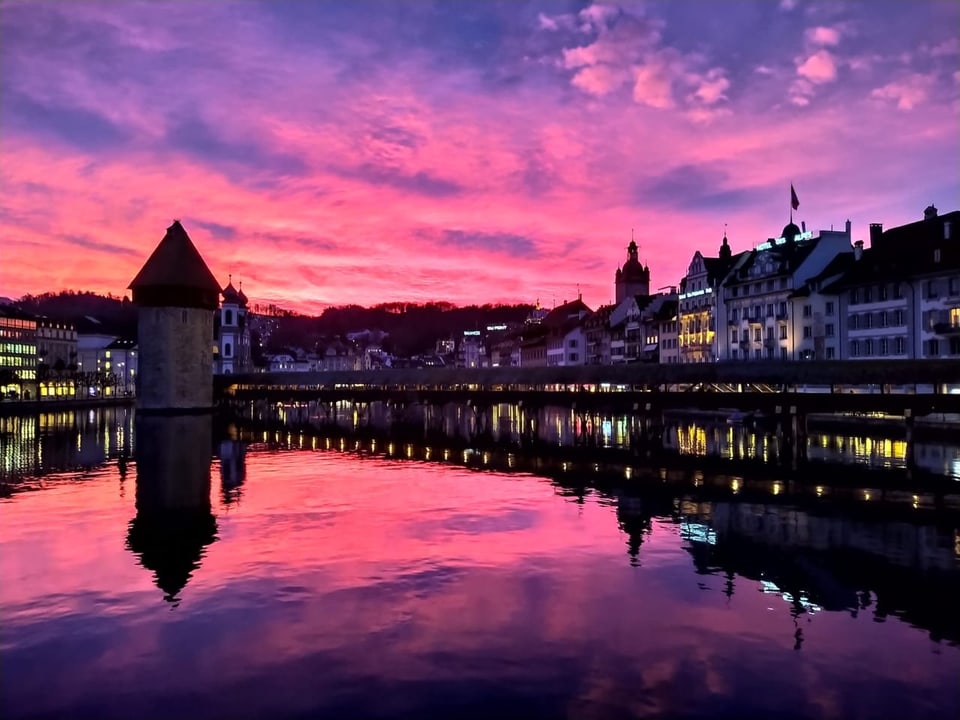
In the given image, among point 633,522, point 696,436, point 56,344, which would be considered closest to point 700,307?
→ point 696,436

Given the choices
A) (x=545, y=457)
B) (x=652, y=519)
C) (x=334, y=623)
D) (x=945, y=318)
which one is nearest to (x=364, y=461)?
(x=545, y=457)

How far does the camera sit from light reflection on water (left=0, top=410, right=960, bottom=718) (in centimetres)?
919

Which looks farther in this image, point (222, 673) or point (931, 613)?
point (931, 613)

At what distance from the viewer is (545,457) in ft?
115

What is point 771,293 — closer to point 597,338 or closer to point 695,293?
point 695,293

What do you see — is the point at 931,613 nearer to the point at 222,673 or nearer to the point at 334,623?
the point at 334,623

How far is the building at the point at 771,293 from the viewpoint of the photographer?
59.5 meters

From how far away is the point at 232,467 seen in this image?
103ft

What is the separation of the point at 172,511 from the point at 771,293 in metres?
51.4

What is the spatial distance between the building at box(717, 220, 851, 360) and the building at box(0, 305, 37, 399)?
253ft

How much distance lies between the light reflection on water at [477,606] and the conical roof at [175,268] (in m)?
42.2

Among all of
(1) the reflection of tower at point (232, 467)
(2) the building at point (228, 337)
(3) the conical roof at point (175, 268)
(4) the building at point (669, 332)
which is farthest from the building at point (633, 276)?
(1) the reflection of tower at point (232, 467)

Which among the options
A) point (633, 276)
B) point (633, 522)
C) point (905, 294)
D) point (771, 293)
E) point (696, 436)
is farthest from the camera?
point (633, 276)

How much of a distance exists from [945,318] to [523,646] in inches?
1638
